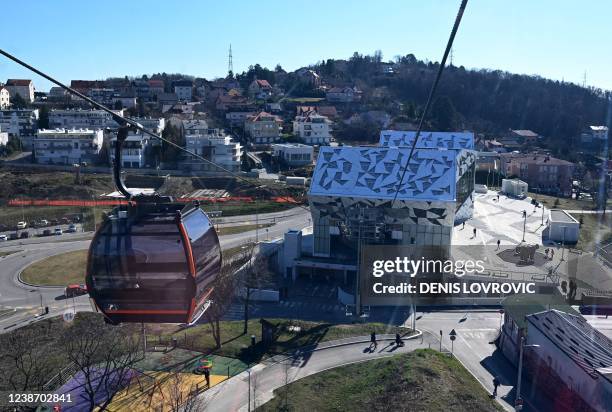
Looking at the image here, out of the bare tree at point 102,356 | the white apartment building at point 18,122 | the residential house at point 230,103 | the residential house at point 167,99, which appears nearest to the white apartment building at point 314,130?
the residential house at point 230,103

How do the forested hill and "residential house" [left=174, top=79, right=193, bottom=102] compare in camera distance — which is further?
the forested hill

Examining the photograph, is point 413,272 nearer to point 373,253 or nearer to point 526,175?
point 373,253

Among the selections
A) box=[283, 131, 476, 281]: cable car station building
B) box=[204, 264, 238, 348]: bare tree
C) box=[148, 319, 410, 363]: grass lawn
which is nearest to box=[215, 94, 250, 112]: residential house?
box=[283, 131, 476, 281]: cable car station building

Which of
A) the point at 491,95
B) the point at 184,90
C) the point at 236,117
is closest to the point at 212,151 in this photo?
the point at 236,117

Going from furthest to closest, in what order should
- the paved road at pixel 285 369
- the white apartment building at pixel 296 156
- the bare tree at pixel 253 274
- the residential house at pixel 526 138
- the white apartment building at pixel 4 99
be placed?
the residential house at pixel 526 138
the white apartment building at pixel 4 99
the white apartment building at pixel 296 156
the bare tree at pixel 253 274
the paved road at pixel 285 369

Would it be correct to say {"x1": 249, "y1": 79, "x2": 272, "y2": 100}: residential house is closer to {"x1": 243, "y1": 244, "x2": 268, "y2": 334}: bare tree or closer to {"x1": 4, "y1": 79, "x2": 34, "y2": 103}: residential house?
{"x1": 4, "y1": 79, "x2": 34, "y2": 103}: residential house

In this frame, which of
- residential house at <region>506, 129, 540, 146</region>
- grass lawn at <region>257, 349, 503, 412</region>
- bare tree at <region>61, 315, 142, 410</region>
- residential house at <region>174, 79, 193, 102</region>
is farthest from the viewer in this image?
residential house at <region>174, 79, 193, 102</region>

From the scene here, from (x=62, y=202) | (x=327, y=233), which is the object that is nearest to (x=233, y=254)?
(x=327, y=233)

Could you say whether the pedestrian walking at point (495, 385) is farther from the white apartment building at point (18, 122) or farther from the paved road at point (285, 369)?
the white apartment building at point (18, 122)
